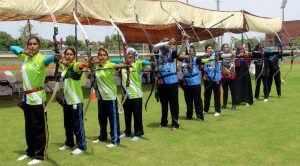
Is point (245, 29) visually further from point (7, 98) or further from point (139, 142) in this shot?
point (139, 142)

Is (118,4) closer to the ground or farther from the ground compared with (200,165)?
farther from the ground

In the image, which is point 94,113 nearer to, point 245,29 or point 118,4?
point 118,4

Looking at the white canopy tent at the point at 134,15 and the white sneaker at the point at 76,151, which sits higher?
the white canopy tent at the point at 134,15

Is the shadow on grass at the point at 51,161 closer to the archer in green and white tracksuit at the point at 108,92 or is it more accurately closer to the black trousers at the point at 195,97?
the archer in green and white tracksuit at the point at 108,92

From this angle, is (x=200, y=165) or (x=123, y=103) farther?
(x=123, y=103)

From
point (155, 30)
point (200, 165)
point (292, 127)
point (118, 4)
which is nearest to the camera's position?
point (200, 165)

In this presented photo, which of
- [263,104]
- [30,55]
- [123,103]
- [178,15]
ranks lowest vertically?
[263,104]

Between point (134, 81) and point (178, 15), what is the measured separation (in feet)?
18.1

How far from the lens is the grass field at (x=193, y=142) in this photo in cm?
493

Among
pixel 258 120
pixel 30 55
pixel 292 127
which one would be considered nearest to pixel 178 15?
pixel 258 120

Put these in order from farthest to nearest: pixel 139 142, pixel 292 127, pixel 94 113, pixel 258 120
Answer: pixel 94 113 → pixel 258 120 → pixel 292 127 → pixel 139 142

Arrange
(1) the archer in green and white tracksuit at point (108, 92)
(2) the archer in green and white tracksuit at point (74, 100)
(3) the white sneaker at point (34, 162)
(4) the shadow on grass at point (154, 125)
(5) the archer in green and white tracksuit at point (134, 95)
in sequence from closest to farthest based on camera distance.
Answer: (3) the white sneaker at point (34, 162)
(2) the archer in green and white tracksuit at point (74, 100)
(1) the archer in green and white tracksuit at point (108, 92)
(5) the archer in green and white tracksuit at point (134, 95)
(4) the shadow on grass at point (154, 125)

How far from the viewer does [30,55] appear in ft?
15.4

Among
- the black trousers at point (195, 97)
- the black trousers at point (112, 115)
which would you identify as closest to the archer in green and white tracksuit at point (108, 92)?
the black trousers at point (112, 115)
